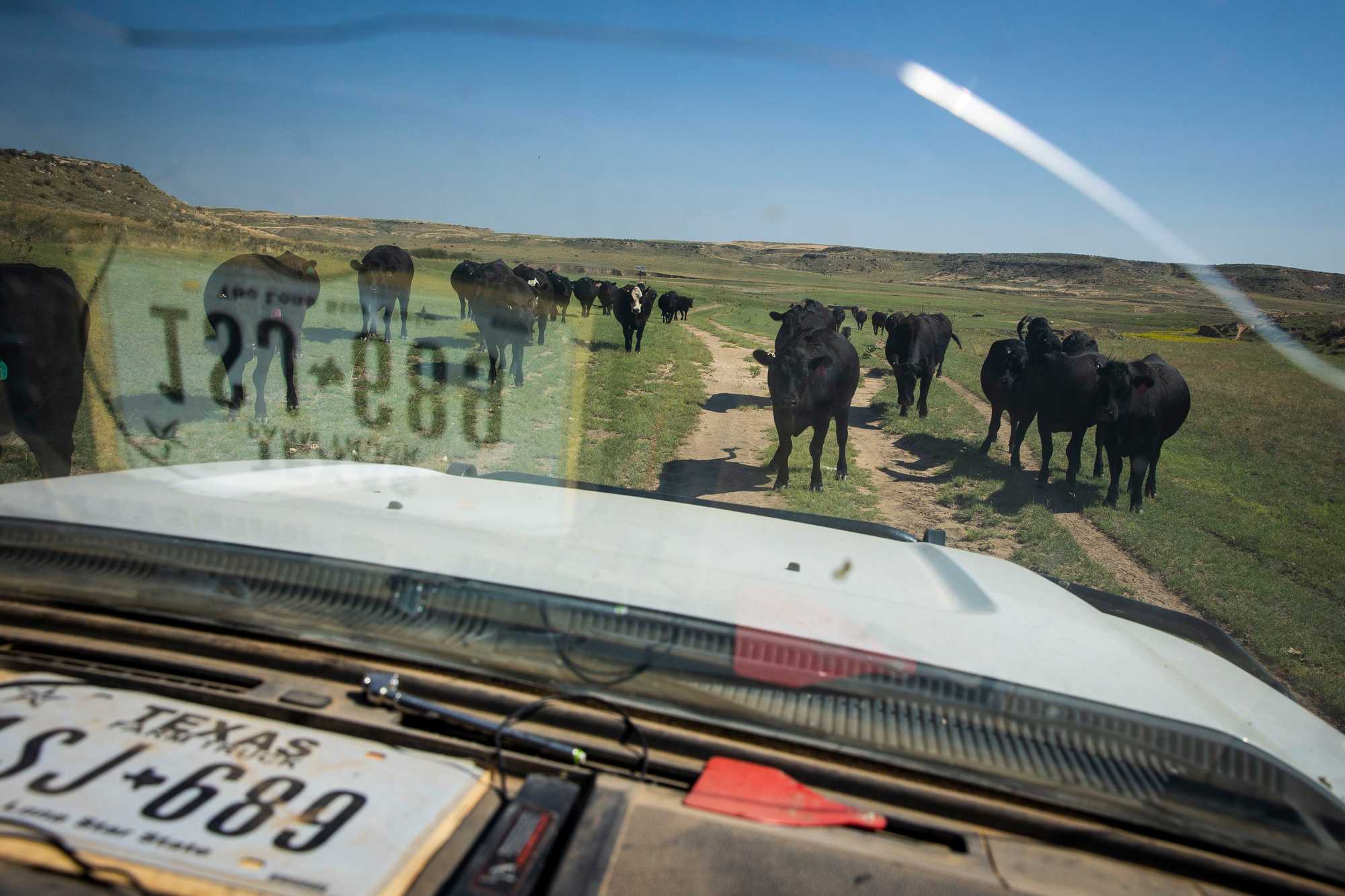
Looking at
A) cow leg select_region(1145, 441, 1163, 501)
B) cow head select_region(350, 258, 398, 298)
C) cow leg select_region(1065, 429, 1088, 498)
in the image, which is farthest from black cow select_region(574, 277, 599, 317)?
cow leg select_region(1145, 441, 1163, 501)

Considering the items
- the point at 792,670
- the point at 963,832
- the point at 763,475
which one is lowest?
the point at 763,475

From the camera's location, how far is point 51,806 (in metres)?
1.11

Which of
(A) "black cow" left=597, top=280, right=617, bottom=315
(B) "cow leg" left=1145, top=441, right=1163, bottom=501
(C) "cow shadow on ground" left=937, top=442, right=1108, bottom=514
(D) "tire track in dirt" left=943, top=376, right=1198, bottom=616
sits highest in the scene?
(A) "black cow" left=597, top=280, right=617, bottom=315

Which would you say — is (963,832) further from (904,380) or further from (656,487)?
(904,380)

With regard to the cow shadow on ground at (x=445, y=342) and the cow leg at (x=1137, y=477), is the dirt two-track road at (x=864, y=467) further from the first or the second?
the cow shadow on ground at (x=445, y=342)

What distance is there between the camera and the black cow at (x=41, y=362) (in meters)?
6.29

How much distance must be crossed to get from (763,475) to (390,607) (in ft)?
27.7

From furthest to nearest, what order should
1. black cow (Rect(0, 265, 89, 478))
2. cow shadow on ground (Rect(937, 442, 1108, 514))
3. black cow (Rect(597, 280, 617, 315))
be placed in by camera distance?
black cow (Rect(597, 280, 617, 315)) < cow shadow on ground (Rect(937, 442, 1108, 514)) < black cow (Rect(0, 265, 89, 478))

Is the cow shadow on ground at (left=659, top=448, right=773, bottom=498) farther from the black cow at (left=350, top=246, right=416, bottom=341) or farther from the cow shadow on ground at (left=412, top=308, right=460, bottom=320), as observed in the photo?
the cow shadow on ground at (left=412, top=308, right=460, bottom=320)

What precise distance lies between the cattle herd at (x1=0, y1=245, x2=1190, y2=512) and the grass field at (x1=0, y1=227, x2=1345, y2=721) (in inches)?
19.0

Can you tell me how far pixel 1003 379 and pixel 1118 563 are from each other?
527cm

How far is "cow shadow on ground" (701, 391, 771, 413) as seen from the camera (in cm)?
1452

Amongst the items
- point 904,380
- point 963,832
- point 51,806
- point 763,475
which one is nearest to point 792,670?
point 963,832

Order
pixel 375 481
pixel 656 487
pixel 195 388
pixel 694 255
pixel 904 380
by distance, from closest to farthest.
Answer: pixel 375 481, pixel 656 487, pixel 195 388, pixel 904 380, pixel 694 255
